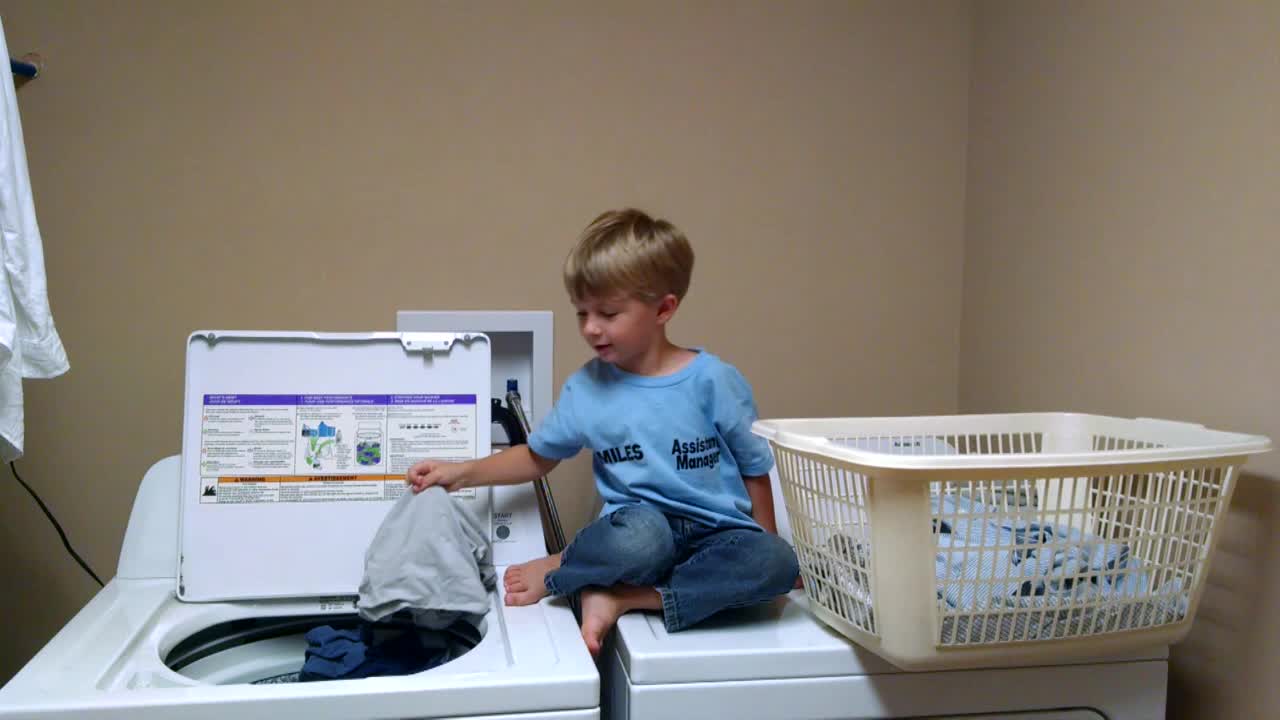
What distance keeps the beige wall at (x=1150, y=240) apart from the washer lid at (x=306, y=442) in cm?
105

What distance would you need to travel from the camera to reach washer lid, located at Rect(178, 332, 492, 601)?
1422mm

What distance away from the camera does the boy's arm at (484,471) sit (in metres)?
1.42

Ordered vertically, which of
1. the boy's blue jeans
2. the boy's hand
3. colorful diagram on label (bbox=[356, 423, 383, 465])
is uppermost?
colorful diagram on label (bbox=[356, 423, 383, 465])

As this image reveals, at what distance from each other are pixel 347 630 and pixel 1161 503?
113 centimetres

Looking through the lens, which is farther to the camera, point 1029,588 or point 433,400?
point 433,400

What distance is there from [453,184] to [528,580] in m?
0.87

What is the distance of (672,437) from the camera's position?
1388mm

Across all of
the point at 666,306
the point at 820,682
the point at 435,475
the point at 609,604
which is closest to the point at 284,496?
the point at 435,475

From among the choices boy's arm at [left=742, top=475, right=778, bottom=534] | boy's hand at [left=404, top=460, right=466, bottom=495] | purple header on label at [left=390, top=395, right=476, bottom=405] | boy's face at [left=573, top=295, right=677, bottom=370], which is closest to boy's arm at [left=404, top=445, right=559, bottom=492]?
boy's hand at [left=404, top=460, right=466, bottom=495]

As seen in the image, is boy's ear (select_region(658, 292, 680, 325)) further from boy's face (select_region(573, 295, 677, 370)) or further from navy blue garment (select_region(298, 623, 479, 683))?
navy blue garment (select_region(298, 623, 479, 683))

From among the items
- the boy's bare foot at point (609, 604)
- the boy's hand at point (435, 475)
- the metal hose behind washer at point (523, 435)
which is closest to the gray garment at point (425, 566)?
the boy's hand at point (435, 475)

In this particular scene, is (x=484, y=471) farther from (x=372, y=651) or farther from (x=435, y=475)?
(x=372, y=651)

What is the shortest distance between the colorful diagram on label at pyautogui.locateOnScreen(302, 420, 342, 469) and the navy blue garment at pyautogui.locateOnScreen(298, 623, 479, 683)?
0.26 meters

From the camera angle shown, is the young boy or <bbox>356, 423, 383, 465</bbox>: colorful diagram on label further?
<bbox>356, 423, 383, 465</bbox>: colorful diagram on label
